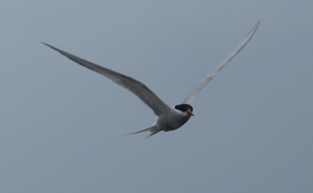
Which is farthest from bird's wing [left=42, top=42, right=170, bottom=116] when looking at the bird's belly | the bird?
the bird's belly

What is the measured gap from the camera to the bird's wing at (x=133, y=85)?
9915 mm

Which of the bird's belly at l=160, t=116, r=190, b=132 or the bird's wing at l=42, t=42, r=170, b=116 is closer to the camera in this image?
the bird's wing at l=42, t=42, r=170, b=116

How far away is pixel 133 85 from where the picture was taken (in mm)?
11281

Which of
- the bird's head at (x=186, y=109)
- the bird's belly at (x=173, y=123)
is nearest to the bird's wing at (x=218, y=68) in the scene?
the bird's belly at (x=173, y=123)

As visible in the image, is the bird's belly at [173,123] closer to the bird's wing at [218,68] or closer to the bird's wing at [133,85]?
the bird's wing at [133,85]

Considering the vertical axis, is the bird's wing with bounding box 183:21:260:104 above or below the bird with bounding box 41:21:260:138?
above

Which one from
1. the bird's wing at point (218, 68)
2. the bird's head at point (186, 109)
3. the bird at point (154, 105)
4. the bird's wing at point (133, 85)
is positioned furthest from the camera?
the bird's wing at point (218, 68)

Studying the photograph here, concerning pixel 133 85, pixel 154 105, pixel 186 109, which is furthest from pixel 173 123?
Answer: pixel 133 85

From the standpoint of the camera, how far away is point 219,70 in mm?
15430

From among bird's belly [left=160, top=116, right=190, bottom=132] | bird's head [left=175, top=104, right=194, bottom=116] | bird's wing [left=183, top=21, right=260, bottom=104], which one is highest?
bird's wing [left=183, top=21, right=260, bottom=104]

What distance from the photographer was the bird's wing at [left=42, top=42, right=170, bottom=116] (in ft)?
32.5

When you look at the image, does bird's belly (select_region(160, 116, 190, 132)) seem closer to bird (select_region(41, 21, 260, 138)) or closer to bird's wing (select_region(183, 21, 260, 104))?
bird (select_region(41, 21, 260, 138))

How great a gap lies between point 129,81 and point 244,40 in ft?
21.2

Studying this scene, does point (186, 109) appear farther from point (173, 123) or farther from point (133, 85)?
point (133, 85)
